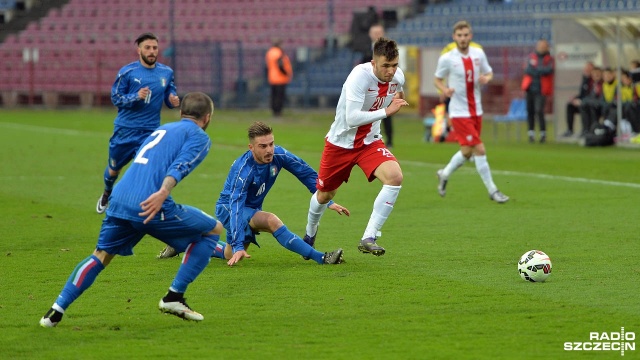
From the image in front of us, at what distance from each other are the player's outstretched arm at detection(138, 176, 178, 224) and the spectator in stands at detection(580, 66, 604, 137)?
17834 millimetres

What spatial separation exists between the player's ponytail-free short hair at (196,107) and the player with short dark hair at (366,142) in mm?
2665

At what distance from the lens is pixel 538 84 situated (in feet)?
80.4

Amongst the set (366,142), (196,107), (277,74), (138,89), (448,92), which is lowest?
(277,74)

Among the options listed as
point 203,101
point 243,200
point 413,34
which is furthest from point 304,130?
point 203,101

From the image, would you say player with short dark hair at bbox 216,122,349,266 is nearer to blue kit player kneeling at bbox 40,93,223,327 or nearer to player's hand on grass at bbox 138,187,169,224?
blue kit player kneeling at bbox 40,93,223,327

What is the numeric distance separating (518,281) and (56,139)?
1843 centimetres

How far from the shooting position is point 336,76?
113ft

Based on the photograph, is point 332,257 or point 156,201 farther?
point 332,257

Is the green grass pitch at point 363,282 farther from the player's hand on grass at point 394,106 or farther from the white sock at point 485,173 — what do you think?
the player's hand on grass at point 394,106

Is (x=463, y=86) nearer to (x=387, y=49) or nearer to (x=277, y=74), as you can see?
(x=387, y=49)

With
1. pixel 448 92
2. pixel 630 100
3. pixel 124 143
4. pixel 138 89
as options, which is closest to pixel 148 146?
pixel 138 89

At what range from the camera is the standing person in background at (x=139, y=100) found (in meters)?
12.7

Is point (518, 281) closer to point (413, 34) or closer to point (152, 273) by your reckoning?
point (152, 273)

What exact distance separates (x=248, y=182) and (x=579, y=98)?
618 inches
